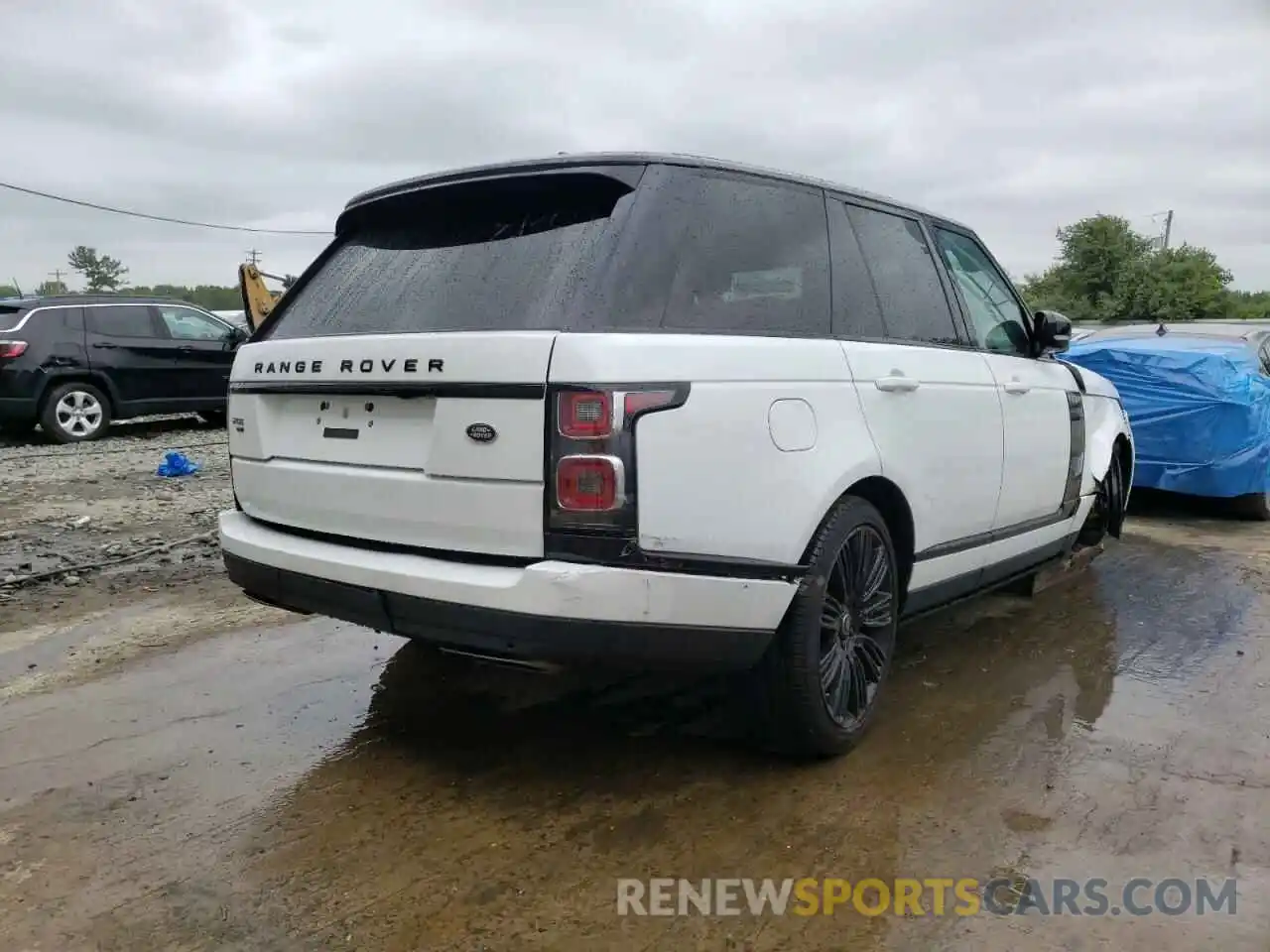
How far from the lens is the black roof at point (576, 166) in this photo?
2.89 m

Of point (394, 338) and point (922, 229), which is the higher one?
point (922, 229)

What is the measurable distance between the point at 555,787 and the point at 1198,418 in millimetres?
5807

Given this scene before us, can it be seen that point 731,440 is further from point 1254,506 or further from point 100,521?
point 1254,506

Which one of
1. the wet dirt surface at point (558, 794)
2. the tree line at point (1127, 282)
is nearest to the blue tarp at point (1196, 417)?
the wet dirt surface at point (558, 794)

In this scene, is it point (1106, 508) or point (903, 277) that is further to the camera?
point (1106, 508)

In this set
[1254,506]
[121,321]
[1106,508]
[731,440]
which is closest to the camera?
[731,440]

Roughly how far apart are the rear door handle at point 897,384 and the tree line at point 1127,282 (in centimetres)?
3574

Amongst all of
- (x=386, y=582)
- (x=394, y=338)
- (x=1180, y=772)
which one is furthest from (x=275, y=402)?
(x=1180, y=772)

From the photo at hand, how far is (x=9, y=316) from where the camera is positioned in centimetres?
1101

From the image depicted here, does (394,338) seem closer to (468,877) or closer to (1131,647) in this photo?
(468,877)

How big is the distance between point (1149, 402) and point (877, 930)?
5.86 metres

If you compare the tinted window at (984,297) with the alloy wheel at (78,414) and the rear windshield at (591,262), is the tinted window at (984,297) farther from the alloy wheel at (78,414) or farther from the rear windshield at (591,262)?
the alloy wheel at (78,414)

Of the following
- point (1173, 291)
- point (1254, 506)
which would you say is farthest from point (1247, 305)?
point (1254, 506)

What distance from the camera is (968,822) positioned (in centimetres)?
286
